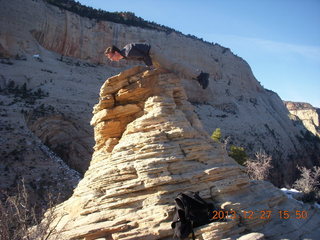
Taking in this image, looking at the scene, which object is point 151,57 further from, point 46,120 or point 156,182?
point 46,120

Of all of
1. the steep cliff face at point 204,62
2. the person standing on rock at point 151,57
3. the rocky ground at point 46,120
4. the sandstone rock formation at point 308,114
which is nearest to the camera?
the person standing on rock at point 151,57

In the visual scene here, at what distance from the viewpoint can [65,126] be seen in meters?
24.7

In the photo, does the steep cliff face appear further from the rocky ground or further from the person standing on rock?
the person standing on rock

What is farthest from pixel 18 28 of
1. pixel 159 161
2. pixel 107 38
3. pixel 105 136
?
pixel 159 161

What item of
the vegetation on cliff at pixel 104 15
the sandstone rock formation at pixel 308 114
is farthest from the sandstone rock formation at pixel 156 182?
the sandstone rock formation at pixel 308 114

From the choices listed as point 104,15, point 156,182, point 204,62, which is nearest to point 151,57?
point 156,182

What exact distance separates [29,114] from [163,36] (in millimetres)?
30103

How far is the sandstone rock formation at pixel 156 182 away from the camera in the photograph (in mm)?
6137

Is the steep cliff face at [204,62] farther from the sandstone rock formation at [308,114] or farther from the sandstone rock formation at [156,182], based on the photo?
the sandstone rock formation at [156,182]

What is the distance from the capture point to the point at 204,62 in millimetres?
49906

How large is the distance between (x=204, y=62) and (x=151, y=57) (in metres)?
42.0

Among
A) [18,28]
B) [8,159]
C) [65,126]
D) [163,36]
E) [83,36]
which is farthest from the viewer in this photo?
[163,36]

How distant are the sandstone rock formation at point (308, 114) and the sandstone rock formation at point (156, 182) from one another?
7663 centimetres

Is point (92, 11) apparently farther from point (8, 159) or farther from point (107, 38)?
point (8, 159)
